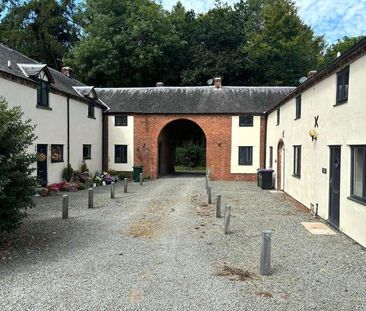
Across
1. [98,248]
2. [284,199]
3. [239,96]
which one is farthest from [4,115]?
[239,96]

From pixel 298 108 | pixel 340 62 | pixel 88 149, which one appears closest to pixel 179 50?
pixel 88 149

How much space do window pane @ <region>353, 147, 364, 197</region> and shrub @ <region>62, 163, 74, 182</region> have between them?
14975mm

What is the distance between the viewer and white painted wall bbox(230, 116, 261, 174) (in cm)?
2556

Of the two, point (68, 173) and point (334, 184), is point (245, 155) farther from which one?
point (334, 184)

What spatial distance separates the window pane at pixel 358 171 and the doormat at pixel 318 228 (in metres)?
1.43

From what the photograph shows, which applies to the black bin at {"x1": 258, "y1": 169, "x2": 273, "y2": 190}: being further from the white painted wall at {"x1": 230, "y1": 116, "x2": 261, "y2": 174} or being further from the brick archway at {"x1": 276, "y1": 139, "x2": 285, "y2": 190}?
the white painted wall at {"x1": 230, "y1": 116, "x2": 261, "y2": 174}

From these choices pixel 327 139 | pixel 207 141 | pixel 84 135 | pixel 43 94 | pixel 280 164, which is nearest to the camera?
pixel 327 139

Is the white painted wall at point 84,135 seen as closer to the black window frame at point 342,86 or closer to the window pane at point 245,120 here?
the window pane at point 245,120

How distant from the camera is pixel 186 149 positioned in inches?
1614

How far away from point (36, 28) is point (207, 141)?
28805mm

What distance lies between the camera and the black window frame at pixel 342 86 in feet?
31.4

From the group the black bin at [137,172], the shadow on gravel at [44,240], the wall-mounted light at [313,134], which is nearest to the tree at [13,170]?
the shadow on gravel at [44,240]

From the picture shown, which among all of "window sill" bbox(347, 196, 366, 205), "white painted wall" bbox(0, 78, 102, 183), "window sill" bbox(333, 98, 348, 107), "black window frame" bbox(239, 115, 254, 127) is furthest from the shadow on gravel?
"black window frame" bbox(239, 115, 254, 127)

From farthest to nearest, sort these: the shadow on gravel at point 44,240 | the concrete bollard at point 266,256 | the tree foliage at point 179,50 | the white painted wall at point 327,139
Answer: the tree foliage at point 179,50 < the white painted wall at point 327,139 < the shadow on gravel at point 44,240 < the concrete bollard at point 266,256
